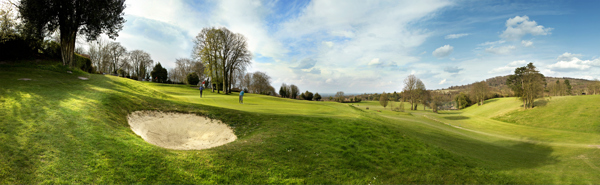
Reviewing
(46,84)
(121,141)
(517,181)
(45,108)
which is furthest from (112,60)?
(517,181)

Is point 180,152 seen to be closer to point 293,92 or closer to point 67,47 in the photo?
point 67,47

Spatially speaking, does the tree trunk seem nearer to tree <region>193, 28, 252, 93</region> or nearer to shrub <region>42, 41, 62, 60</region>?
shrub <region>42, 41, 62, 60</region>

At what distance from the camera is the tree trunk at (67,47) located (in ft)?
67.2

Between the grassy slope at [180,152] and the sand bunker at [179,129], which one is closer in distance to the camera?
the grassy slope at [180,152]

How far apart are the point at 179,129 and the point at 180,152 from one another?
467 cm

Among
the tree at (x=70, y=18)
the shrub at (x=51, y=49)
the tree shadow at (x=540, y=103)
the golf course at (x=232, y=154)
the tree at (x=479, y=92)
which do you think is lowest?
the golf course at (x=232, y=154)

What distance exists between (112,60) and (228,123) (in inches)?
3038

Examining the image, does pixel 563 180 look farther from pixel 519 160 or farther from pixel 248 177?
pixel 248 177

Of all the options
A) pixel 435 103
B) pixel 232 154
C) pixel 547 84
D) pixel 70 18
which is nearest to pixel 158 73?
pixel 70 18

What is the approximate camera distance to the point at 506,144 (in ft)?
54.3

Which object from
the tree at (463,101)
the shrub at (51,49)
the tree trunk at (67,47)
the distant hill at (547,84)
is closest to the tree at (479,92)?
the tree at (463,101)

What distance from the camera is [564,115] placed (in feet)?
87.2

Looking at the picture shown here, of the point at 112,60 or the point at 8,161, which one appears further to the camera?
the point at 112,60

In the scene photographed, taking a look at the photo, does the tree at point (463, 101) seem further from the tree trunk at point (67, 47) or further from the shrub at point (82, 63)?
the shrub at point (82, 63)
